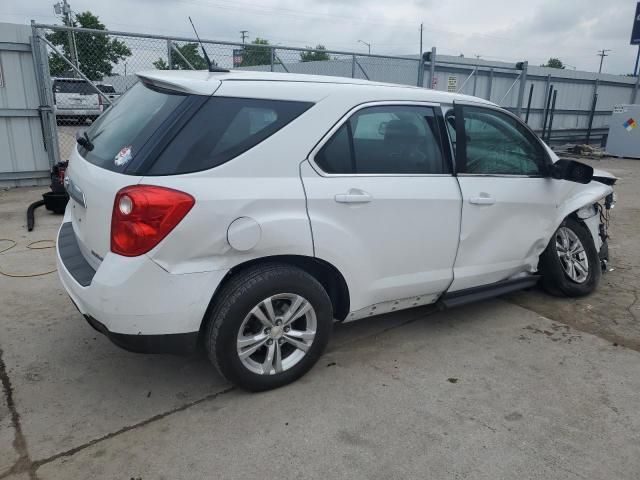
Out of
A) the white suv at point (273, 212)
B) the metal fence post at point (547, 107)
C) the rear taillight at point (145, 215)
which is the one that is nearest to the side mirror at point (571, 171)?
the white suv at point (273, 212)

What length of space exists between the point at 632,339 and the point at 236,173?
10.3 feet

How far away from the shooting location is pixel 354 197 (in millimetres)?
2926

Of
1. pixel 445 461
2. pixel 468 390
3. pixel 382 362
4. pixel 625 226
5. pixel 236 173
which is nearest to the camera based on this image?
pixel 445 461

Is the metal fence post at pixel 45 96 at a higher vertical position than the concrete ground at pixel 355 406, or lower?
higher

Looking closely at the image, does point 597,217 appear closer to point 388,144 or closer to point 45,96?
point 388,144

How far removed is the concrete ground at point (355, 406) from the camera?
2.41m

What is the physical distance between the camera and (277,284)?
2730mm

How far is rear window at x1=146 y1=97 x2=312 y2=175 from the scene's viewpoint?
2525mm

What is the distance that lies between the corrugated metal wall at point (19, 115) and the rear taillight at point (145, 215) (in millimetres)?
6913

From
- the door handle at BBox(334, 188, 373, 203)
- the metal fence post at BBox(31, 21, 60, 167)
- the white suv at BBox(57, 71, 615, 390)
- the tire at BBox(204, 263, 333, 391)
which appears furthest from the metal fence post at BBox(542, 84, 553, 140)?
the tire at BBox(204, 263, 333, 391)

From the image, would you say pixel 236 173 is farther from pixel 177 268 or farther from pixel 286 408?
pixel 286 408

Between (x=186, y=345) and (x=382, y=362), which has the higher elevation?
(x=186, y=345)

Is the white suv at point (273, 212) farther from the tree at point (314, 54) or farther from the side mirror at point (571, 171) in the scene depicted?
the tree at point (314, 54)

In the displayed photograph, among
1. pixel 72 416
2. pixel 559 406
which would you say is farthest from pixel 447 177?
pixel 72 416
